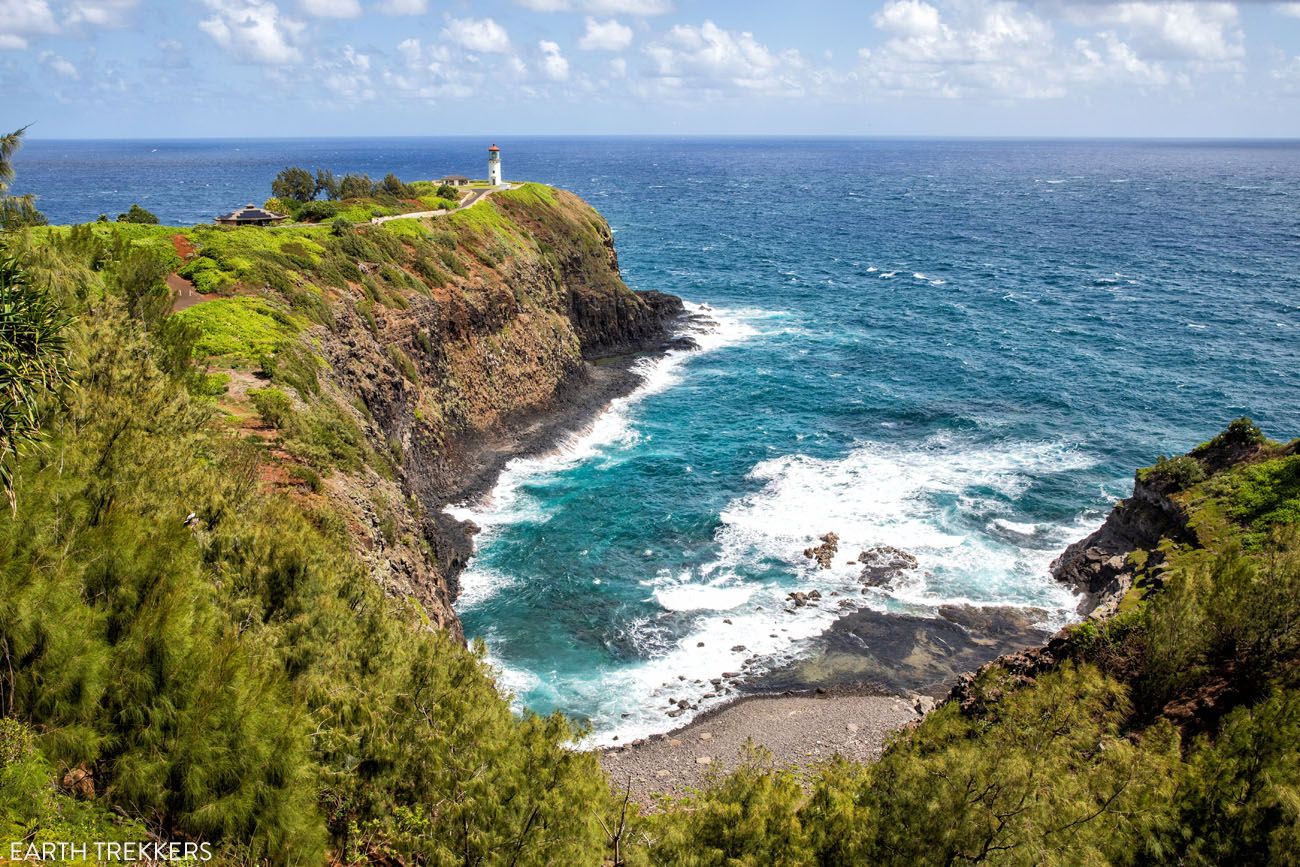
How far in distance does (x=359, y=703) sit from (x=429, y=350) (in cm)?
4255

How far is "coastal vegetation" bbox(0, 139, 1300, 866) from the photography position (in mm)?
14289

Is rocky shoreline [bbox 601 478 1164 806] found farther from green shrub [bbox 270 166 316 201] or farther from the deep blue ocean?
green shrub [bbox 270 166 316 201]

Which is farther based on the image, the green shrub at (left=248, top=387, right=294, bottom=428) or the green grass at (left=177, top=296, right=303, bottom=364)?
the green grass at (left=177, top=296, right=303, bottom=364)

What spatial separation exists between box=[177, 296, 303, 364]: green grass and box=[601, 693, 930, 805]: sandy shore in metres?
28.1

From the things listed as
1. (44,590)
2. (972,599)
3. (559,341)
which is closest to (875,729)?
(972,599)

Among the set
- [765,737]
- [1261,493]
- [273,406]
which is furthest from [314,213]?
[1261,493]

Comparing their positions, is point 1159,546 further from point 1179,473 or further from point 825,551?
point 825,551

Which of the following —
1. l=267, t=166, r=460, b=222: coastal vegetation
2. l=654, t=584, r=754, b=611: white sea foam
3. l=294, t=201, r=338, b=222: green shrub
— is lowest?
l=654, t=584, r=754, b=611: white sea foam

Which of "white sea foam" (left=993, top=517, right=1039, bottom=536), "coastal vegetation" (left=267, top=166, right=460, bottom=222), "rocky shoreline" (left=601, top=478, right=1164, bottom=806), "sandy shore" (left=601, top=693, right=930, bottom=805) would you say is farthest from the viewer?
"coastal vegetation" (left=267, top=166, right=460, bottom=222)

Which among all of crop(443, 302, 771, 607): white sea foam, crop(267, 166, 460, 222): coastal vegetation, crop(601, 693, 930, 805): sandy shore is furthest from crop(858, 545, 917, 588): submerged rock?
crop(267, 166, 460, 222): coastal vegetation

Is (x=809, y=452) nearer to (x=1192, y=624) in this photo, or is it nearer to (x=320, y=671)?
(x=1192, y=624)

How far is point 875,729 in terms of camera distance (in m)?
34.2

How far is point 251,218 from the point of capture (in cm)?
6538

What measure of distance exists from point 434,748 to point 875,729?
77.9 ft
